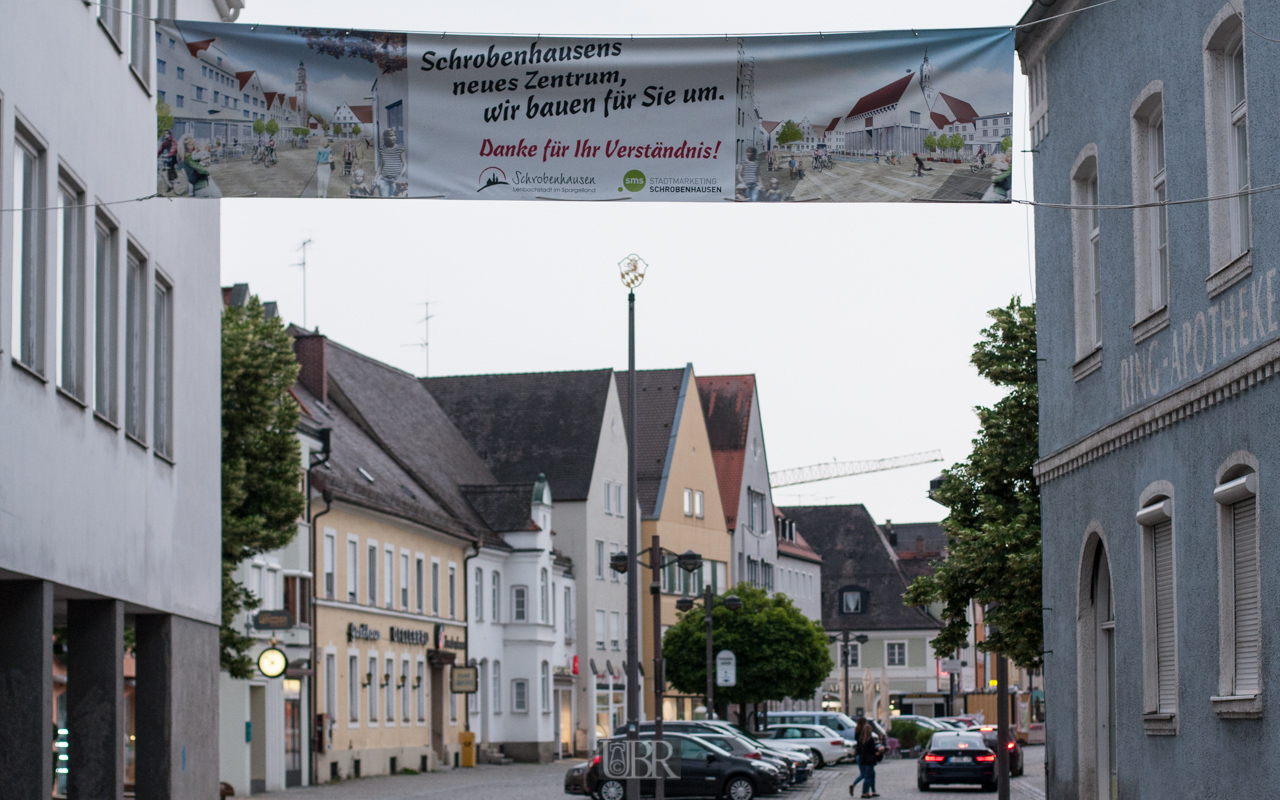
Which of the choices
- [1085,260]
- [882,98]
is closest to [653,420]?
[1085,260]

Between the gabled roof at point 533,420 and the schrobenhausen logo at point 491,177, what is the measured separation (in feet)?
201

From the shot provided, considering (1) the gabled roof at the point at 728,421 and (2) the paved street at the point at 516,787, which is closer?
(2) the paved street at the point at 516,787

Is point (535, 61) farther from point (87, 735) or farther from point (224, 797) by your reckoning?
point (224, 797)

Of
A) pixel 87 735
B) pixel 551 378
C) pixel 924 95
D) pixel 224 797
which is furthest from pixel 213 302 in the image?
pixel 551 378

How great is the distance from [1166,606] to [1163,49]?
4648 millimetres

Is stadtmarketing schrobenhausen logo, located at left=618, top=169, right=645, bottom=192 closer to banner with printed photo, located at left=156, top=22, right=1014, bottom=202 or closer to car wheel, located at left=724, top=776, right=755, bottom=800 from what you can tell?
banner with printed photo, located at left=156, top=22, right=1014, bottom=202

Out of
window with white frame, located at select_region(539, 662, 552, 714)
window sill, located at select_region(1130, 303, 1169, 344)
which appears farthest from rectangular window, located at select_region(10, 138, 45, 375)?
window with white frame, located at select_region(539, 662, 552, 714)

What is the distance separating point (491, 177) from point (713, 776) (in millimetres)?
26489

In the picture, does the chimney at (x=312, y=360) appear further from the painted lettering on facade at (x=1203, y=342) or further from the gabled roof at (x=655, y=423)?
the painted lettering on facade at (x=1203, y=342)

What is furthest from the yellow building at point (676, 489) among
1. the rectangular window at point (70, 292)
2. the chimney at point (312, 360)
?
the rectangular window at point (70, 292)

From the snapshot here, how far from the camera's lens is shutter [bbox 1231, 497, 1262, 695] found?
520 inches

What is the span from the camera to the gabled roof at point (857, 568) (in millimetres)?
112438

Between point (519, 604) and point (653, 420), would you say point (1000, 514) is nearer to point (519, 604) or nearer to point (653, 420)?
point (519, 604)

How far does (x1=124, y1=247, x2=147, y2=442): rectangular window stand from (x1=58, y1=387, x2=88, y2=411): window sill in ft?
6.69
